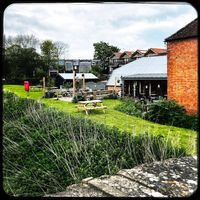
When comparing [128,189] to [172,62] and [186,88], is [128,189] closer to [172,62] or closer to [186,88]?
[186,88]

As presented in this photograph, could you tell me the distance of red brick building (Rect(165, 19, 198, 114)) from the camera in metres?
11.9

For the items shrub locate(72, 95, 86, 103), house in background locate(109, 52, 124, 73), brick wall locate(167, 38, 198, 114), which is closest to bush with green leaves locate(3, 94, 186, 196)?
brick wall locate(167, 38, 198, 114)

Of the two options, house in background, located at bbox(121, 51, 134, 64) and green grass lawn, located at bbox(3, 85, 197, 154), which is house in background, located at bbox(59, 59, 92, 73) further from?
green grass lawn, located at bbox(3, 85, 197, 154)

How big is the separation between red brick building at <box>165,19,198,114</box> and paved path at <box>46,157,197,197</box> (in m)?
9.07

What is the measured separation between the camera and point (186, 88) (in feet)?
40.3

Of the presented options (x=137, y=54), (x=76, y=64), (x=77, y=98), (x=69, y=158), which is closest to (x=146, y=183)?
(x=69, y=158)

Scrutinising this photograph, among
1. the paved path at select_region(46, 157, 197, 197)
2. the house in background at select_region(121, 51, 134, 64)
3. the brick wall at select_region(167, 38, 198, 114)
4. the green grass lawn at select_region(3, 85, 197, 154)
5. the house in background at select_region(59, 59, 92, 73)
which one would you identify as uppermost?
the house in background at select_region(121, 51, 134, 64)

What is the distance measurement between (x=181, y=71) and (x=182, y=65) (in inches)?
14.5

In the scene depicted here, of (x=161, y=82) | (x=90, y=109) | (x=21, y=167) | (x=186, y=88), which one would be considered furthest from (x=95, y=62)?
(x=21, y=167)

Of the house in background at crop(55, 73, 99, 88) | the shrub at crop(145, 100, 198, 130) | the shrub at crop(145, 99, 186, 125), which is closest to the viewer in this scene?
the shrub at crop(145, 100, 198, 130)

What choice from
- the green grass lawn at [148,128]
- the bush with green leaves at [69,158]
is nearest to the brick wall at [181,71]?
the green grass lawn at [148,128]

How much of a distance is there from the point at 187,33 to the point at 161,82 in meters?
7.98

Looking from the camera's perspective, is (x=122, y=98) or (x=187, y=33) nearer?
(x=187, y=33)

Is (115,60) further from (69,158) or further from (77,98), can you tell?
(69,158)
